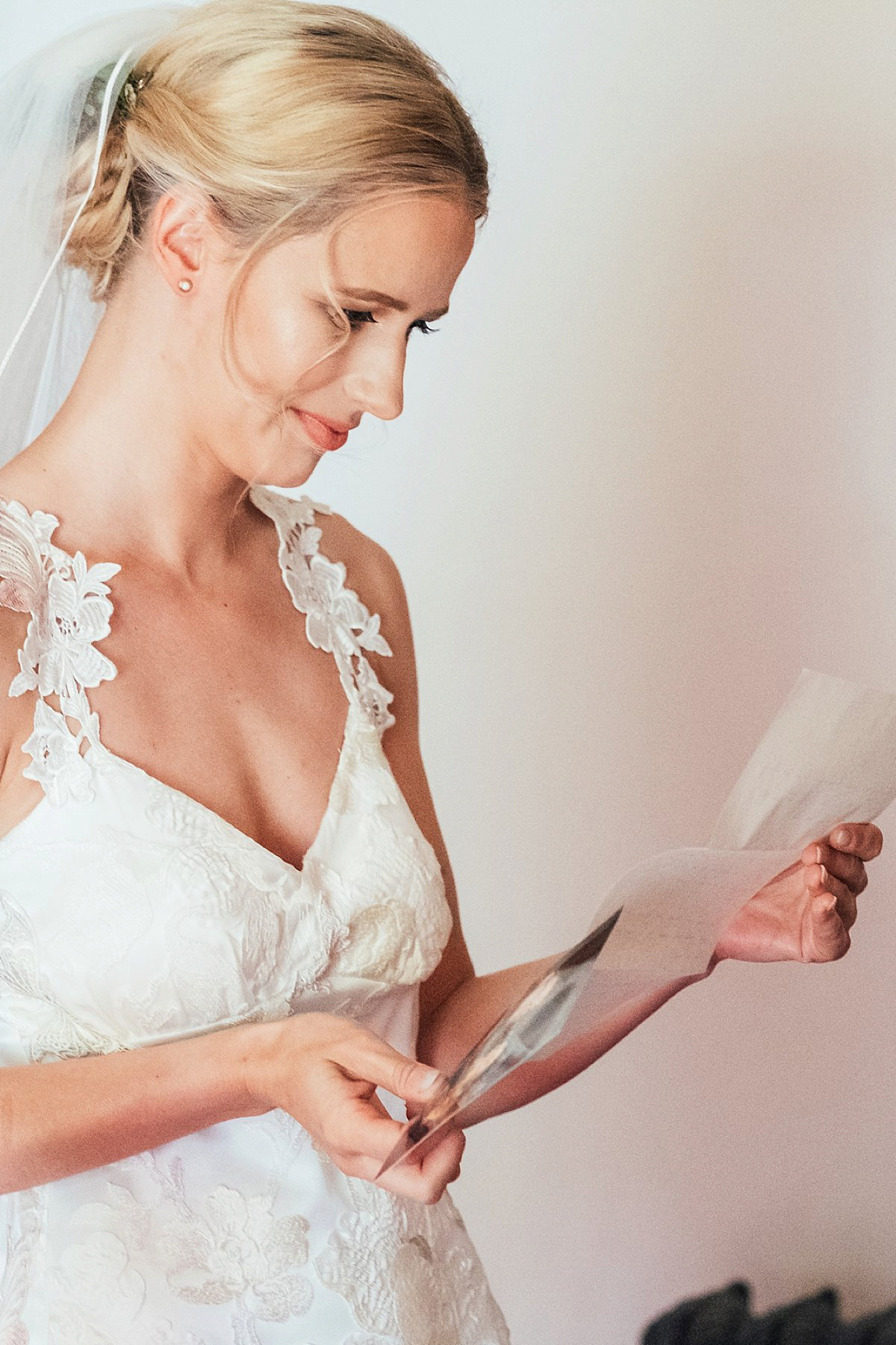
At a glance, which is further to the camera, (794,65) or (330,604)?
(794,65)

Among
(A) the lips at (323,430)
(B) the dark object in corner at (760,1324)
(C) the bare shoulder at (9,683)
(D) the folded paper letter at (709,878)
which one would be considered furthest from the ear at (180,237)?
(B) the dark object in corner at (760,1324)

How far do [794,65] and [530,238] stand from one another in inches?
12.8

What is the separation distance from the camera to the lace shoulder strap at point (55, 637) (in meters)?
0.85

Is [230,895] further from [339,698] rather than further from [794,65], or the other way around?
[794,65]

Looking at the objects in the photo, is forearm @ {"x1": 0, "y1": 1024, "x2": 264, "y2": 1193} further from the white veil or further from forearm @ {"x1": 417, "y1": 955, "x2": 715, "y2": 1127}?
the white veil

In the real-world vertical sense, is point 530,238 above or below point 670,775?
above

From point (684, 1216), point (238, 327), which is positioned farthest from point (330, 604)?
point (684, 1216)

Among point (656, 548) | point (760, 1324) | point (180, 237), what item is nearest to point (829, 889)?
point (180, 237)

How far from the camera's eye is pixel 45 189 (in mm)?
929

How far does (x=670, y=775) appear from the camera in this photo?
1.60 m

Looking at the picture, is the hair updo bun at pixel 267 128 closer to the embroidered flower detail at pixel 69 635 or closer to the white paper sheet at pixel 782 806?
the embroidered flower detail at pixel 69 635

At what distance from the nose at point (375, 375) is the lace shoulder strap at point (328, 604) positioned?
0.57ft

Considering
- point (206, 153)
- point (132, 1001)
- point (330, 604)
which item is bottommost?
point (132, 1001)

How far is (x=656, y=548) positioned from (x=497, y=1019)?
2.30 feet
